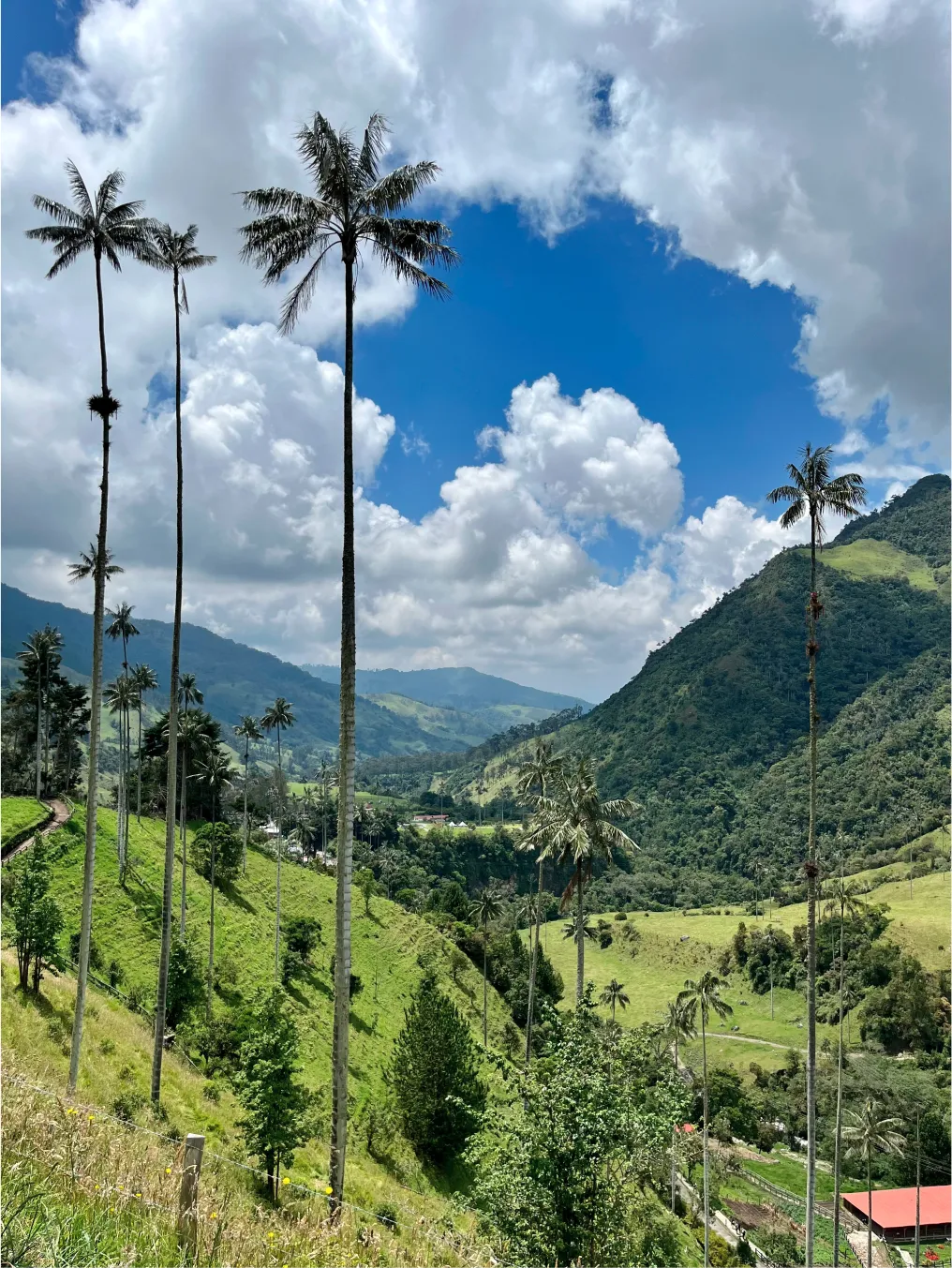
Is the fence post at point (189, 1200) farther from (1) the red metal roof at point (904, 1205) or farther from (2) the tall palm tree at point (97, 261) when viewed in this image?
(1) the red metal roof at point (904, 1205)

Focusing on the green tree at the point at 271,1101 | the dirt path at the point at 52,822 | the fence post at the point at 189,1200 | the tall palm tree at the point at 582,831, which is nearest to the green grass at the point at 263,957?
the dirt path at the point at 52,822

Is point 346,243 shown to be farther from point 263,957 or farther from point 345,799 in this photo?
point 263,957

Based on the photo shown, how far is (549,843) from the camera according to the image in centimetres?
3312

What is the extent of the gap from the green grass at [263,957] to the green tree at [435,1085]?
2345 millimetres

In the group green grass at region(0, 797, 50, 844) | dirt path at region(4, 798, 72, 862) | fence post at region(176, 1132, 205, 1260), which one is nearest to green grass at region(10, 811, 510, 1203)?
dirt path at region(4, 798, 72, 862)

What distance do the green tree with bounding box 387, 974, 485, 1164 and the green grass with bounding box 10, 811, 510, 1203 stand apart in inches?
92.3

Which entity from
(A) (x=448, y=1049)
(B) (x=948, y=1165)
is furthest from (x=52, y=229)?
(B) (x=948, y=1165)

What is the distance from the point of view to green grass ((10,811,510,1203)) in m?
28.2

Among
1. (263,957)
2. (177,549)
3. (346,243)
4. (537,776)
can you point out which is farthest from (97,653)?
(263,957)

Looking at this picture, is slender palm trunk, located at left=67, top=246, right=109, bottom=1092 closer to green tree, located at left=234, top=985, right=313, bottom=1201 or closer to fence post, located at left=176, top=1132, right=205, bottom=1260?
green tree, located at left=234, top=985, right=313, bottom=1201

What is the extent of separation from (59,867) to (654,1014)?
300 feet

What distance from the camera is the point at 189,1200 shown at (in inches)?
360

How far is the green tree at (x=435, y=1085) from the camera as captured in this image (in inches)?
1555

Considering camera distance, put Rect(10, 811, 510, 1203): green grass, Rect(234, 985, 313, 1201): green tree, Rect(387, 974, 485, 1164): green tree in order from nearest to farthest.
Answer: Rect(234, 985, 313, 1201): green tree
Rect(10, 811, 510, 1203): green grass
Rect(387, 974, 485, 1164): green tree
